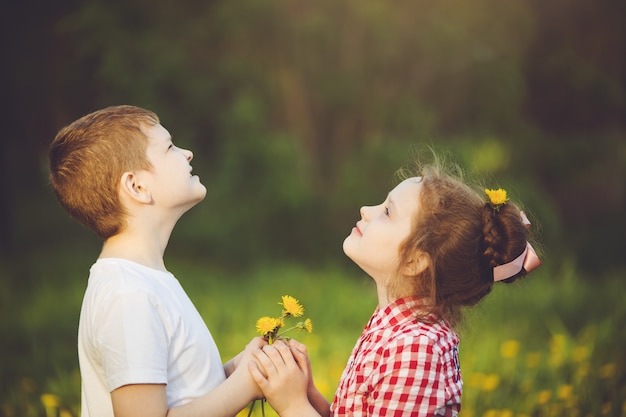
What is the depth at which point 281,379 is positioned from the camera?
193cm

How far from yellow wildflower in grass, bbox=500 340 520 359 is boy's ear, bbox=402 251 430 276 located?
1.86 metres

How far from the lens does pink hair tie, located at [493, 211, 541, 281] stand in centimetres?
200

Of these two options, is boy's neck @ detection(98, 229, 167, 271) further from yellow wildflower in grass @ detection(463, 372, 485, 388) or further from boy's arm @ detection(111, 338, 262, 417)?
yellow wildflower in grass @ detection(463, 372, 485, 388)

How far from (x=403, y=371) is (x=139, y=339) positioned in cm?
66

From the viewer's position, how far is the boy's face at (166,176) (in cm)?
195

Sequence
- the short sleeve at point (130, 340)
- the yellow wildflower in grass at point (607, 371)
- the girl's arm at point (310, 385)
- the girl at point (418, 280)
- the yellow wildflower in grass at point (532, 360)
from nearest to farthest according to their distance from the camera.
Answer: the short sleeve at point (130, 340) → the girl at point (418, 280) → the girl's arm at point (310, 385) → the yellow wildflower in grass at point (607, 371) → the yellow wildflower in grass at point (532, 360)

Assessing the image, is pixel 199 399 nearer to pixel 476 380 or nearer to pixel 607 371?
pixel 476 380

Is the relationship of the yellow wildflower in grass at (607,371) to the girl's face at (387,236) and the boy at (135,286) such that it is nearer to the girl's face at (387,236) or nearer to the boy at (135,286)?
the girl's face at (387,236)

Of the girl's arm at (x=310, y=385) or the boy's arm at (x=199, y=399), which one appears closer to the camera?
the boy's arm at (x=199, y=399)

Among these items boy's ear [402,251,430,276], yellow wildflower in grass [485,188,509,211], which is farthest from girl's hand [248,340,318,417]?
yellow wildflower in grass [485,188,509,211]

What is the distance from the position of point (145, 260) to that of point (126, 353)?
0.93 ft

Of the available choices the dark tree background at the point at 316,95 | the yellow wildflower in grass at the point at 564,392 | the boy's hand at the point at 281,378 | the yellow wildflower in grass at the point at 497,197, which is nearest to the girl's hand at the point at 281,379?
the boy's hand at the point at 281,378

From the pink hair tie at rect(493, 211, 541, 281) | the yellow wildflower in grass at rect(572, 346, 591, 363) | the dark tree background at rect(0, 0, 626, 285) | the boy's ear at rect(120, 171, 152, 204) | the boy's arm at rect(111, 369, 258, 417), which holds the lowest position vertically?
the boy's arm at rect(111, 369, 258, 417)

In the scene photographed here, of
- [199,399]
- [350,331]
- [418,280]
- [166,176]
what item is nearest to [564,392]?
[350,331]
